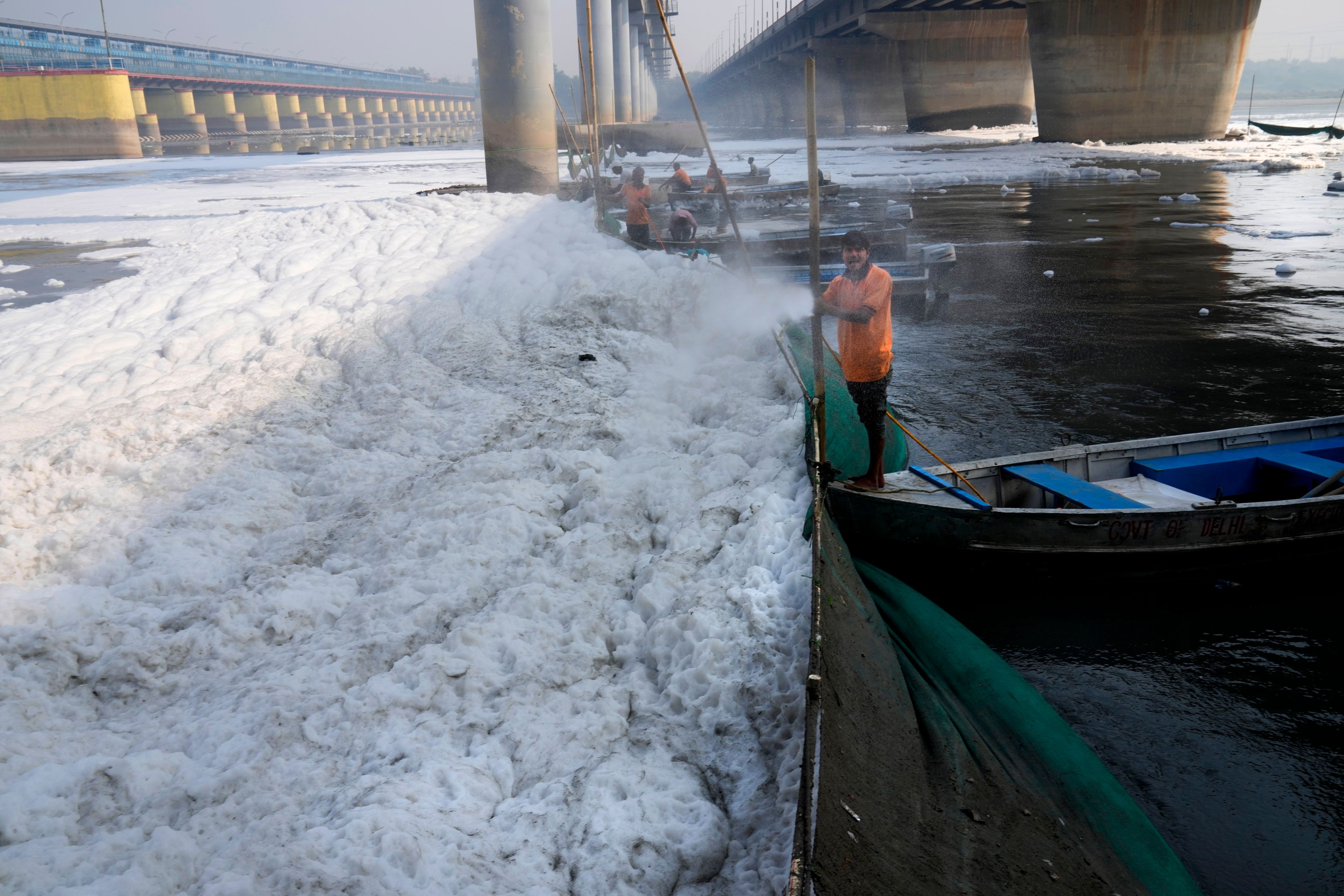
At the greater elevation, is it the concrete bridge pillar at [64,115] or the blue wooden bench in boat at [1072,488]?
the concrete bridge pillar at [64,115]

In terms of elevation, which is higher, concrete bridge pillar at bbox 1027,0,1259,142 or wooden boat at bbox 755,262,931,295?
concrete bridge pillar at bbox 1027,0,1259,142

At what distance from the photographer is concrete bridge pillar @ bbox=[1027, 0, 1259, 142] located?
37250 millimetres

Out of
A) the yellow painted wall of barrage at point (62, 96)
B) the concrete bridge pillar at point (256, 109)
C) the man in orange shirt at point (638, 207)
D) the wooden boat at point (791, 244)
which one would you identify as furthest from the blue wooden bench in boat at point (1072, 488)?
the concrete bridge pillar at point (256, 109)

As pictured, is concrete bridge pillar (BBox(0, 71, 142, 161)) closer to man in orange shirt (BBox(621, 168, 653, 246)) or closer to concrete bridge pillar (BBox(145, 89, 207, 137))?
Answer: concrete bridge pillar (BBox(145, 89, 207, 137))

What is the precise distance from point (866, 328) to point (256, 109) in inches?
4663

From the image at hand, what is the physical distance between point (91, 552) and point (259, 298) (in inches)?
209

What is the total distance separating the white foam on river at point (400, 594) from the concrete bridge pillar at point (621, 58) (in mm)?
54117

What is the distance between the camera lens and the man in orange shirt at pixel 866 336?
6133 mm

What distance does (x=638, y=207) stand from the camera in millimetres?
14938

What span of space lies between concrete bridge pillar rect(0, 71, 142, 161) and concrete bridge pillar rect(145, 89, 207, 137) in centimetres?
2592

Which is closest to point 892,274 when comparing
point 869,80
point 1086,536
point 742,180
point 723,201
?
point 723,201

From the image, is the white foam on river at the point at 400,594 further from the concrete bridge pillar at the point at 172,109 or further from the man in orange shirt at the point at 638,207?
the concrete bridge pillar at the point at 172,109

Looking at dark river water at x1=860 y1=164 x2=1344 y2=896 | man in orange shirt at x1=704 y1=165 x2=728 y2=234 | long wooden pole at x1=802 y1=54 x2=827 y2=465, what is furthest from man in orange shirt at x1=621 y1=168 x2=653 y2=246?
long wooden pole at x1=802 y1=54 x2=827 y2=465

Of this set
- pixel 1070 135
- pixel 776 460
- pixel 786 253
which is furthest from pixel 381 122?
pixel 776 460
